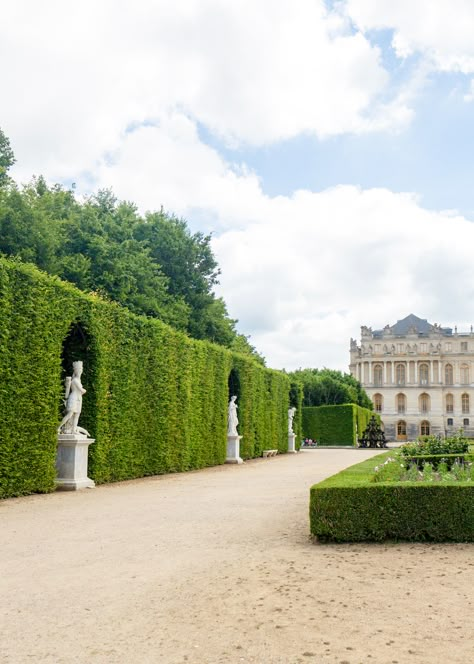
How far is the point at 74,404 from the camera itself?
1386 centimetres

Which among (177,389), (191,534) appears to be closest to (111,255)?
(177,389)

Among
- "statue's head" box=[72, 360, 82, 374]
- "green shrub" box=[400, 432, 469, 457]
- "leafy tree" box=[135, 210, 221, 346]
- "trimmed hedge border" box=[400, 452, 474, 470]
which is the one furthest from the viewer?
"leafy tree" box=[135, 210, 221, 346]

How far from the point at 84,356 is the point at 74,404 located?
1.72 m

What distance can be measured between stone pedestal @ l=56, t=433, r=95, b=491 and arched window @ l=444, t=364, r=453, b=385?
10408cm

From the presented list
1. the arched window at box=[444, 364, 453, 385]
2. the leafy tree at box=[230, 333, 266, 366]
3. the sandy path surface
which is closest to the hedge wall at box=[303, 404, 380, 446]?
the leafy tree at box=[230, 333, 266, 366]

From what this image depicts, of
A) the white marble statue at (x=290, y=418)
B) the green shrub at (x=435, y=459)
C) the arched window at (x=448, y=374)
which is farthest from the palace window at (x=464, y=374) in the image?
the green shrub at (x=435, y=459)

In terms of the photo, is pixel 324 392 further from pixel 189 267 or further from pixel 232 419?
pixel 232 419

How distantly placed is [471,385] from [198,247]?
82661mm

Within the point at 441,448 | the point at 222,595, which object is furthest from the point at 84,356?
the point at 222,595

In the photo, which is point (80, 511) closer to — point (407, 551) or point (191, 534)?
point (191, 534)

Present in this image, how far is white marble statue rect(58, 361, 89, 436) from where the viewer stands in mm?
13859

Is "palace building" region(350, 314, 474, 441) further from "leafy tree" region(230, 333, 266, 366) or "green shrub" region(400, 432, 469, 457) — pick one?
"green shrub" region(400, 432, 469, 457)

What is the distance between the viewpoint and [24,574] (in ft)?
19.5

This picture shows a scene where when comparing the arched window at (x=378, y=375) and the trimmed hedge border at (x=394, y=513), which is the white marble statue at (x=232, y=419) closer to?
the trimmed hedge border at (x=394, y=513)
